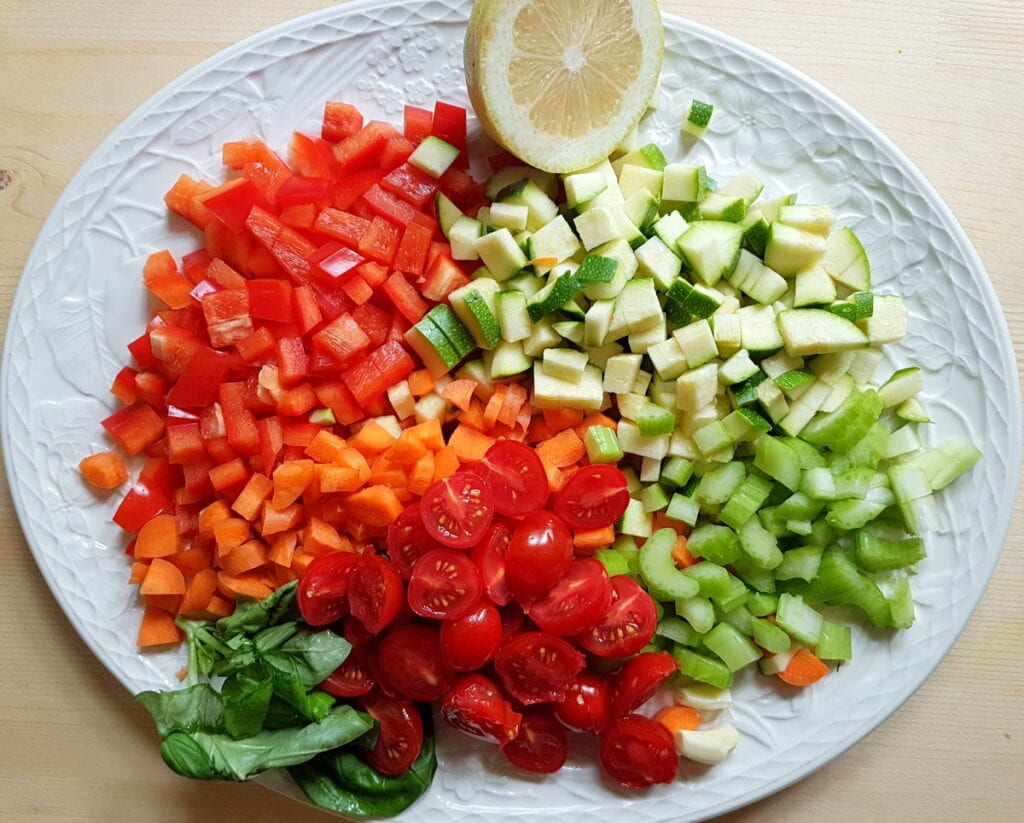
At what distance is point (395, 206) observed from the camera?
202 cm

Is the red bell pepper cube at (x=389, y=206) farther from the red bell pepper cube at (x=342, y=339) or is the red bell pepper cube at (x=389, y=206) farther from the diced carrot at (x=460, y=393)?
the diced carrot at (x=460, y=393)

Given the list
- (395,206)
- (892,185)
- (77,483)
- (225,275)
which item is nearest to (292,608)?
(77,483)

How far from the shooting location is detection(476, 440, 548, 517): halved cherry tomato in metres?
1.89

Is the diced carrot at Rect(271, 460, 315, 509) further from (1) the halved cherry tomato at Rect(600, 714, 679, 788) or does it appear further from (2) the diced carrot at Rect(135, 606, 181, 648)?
(1) the halved cherry tomato at Rect(600, 714, 679, 788)

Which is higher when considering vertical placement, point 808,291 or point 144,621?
point 808,291

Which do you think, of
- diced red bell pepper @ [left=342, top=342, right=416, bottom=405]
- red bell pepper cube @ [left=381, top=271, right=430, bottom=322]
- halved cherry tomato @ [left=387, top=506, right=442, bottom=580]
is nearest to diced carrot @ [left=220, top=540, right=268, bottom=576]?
halved cherry tomato @ [left=387, top=506, right=442, bottom=580]

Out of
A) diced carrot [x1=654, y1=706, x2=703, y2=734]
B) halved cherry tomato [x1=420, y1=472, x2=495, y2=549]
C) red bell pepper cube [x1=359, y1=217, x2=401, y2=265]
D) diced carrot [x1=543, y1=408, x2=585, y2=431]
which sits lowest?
diced carrot [x1=654, y1=706, x2=703, y2=734]

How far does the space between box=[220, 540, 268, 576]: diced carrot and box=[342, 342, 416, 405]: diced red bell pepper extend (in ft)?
1.58

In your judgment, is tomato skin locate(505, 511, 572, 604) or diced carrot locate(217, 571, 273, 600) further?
diced carrot locate(217, 571, 273, 600)

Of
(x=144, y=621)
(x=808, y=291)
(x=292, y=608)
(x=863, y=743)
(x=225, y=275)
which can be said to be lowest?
(x=863, y=743)

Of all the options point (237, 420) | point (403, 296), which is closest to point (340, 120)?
point (403, 296)

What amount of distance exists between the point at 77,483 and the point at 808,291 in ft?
6.85

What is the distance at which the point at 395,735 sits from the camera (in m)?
1.97

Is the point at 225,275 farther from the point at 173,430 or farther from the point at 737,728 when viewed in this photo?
the point at 737,728
